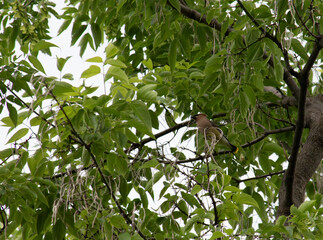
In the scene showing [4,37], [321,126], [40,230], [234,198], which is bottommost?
[40,230]

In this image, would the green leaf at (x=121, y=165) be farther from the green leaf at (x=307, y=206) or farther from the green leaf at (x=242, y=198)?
the green leaf at (x=307, y=206)

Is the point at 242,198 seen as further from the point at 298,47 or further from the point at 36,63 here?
the point at 36,63

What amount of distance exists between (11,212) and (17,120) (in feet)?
2.37

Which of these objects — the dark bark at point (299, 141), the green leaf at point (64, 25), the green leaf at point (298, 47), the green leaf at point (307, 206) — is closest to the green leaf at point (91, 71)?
the dark bark at point (299, 141)

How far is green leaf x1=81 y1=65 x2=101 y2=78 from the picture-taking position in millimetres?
2899

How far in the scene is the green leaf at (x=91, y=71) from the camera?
2.90m

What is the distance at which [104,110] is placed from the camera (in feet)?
9.57

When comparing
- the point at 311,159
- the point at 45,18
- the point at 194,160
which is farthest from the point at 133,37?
the point at 311,159

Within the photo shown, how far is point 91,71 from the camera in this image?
292 centimetres

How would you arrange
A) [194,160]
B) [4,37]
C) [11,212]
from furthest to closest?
[4,37] < [194,160] < [11,212]

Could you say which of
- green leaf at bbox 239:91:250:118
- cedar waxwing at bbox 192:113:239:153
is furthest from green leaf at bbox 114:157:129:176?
cedar waxwing at bbox 192:113:239:153

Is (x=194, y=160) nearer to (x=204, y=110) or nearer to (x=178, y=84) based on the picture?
(x=178, y=84)

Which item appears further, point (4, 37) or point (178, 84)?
point (4, 37)

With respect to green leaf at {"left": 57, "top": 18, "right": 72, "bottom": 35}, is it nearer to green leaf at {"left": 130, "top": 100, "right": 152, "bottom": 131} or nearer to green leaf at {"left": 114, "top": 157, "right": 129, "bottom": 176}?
green leaf at {"left": 114, "top": 157, "right": 129, "bottom": 176}
